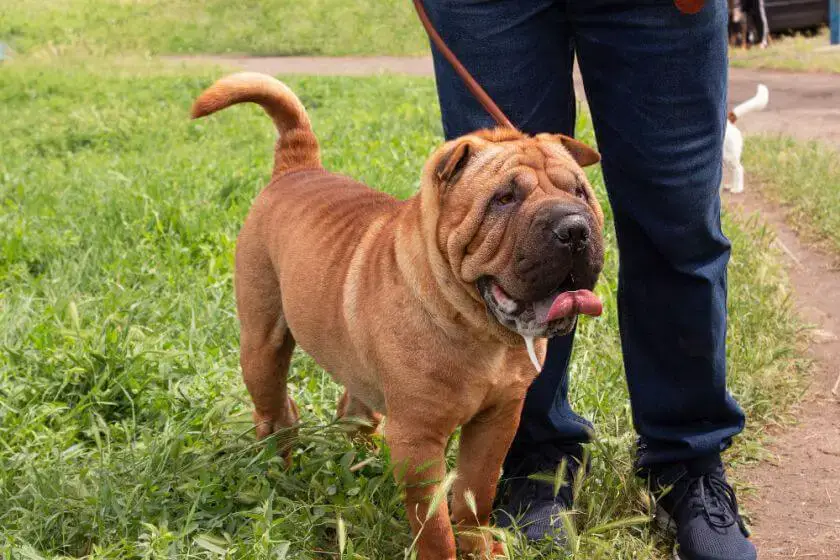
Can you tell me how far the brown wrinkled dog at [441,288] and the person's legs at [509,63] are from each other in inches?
9.0

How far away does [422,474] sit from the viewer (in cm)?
231

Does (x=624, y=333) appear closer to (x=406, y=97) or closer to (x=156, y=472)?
(x=156, y=472)

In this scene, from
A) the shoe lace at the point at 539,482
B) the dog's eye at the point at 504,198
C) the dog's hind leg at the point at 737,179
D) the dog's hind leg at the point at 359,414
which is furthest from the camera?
the dog's hind leg at the point at 737,179

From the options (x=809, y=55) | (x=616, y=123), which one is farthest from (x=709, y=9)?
(x=809, y=55)

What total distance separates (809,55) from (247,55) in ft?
35.1

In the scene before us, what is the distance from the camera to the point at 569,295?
2.03 m

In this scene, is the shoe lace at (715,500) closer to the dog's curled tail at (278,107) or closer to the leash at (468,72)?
the leash at (468,72)

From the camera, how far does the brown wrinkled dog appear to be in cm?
205

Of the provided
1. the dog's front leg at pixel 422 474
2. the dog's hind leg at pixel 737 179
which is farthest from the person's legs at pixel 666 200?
the dog's hind leg at pixel 737 179

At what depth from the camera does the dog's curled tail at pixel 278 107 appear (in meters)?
2.86

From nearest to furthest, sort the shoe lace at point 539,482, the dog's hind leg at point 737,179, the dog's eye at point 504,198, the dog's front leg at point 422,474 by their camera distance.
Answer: the dog's eye at point 504,198, the dog's front leg at point 422,474, the shoe lace at point 539,482, the dog's hind leg at point 737,179

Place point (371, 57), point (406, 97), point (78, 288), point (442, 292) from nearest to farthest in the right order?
1. point (442, 292)
2. point (78, 288)
3. point (406, 97)
4. point (371, 57)

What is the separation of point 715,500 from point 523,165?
1.24m

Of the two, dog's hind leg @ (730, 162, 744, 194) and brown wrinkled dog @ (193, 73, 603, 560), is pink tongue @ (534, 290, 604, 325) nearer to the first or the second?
brown wrinkled dog @ (193, 73, 603, 560)
